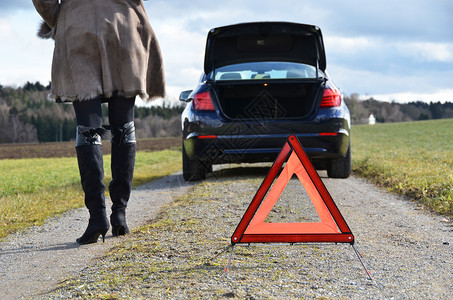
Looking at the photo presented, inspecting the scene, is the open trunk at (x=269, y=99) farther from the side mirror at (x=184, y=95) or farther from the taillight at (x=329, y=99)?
the side mirror at (x=184, y=95)

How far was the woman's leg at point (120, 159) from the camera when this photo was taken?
11.5ft

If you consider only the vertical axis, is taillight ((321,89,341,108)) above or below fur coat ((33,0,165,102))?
below

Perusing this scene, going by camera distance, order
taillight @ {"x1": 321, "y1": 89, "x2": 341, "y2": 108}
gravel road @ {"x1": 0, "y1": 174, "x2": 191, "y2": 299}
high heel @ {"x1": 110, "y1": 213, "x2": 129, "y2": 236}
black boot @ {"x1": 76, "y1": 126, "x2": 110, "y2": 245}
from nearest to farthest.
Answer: gravel road @ {"x1": 0, "y1": 174, "x2": 191, "y2": 299}, black boot @ {"x1": 76, "y1": 126, "x2": 110, "y2": 245}, high heel @ {"x1": 110, "y1": 213, "x2": 129, "y2": 236}, taillight @ {"x1": 321, "y1": 89, "x2": 341, "y2": 108}

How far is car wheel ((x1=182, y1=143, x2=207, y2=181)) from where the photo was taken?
662 centimetres

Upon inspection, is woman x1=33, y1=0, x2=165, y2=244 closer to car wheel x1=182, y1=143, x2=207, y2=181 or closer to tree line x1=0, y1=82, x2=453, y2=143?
car wheel x1=182, y1=143, x2=207, y2=181

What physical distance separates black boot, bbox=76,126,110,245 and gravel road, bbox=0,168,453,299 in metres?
0.12

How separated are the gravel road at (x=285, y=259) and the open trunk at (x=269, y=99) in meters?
1.88

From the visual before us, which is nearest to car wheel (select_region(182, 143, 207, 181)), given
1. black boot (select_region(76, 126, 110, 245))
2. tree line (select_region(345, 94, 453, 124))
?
black boot (select_region(76, 126, 110, 245))

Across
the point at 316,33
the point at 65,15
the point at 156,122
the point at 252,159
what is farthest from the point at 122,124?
the point at 156,122

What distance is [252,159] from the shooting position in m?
6.14

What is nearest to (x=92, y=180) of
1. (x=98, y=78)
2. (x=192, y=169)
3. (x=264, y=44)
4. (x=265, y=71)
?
(x=98, y=78)

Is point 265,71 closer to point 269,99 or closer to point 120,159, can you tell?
point 269,99

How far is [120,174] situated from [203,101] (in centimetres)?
282

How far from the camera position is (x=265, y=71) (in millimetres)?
6402
